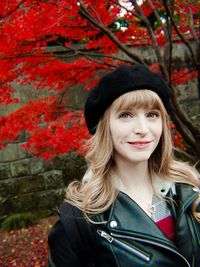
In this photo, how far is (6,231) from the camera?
225 inches

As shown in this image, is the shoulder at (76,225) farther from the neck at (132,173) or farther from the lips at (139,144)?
the lips at (139,144)

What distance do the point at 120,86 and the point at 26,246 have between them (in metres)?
4.63

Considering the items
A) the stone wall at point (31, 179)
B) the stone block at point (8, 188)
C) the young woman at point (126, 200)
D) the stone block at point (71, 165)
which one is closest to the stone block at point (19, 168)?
the stone wall at point (31, 179)

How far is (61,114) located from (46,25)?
80.7 inches

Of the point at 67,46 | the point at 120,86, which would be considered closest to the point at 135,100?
the point at 120,86

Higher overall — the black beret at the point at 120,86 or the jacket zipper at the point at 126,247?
the black beret at the point at 120,86

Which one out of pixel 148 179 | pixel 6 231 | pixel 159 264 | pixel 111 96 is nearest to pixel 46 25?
pixel 111 96

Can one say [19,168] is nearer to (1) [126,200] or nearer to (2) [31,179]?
(2) [31,179]

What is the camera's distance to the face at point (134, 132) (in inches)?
56.2

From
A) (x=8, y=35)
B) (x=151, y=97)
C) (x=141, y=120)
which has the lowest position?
(x=141, y=120)

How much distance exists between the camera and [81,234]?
1.39 m

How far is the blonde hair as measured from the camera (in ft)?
4.72

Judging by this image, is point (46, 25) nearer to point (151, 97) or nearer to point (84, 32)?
point (84, 32)

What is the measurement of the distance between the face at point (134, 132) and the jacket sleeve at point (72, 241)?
0.42 metres
